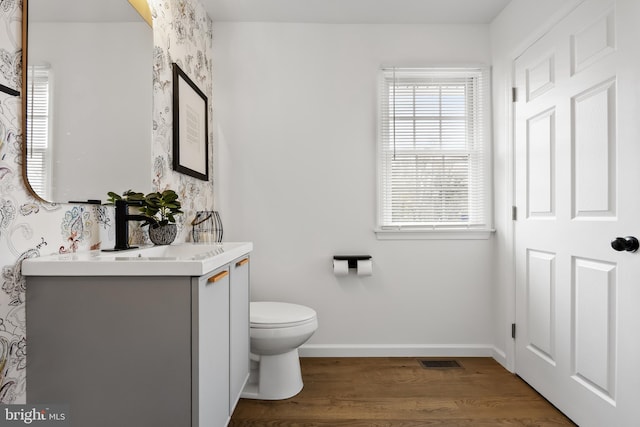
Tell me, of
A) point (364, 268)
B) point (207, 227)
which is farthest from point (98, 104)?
point (364, 268)

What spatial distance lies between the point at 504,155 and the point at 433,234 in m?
0.69

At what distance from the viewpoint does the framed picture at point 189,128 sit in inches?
80.4

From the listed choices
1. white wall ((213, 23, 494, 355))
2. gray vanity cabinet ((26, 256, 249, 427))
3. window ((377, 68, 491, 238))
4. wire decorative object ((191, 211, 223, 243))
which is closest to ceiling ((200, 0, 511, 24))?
white wall ((213, 23, 494, 355))

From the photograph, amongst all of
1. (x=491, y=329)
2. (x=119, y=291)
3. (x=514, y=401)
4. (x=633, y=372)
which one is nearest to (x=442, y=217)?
(x=491, y=329)

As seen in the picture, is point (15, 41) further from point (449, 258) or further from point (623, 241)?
point (449, 258)

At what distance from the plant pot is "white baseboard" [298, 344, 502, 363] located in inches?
52.8

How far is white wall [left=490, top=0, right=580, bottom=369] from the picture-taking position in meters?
2.32

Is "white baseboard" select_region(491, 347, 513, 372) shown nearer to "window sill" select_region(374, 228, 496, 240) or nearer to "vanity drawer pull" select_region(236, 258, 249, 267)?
"window sill" select_region(374, 228, 496, 240)

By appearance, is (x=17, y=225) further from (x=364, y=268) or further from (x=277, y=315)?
(x=364, y=268)

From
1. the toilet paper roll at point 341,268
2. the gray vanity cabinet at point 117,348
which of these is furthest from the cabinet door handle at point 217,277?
the toilet paper roll at point 341,268

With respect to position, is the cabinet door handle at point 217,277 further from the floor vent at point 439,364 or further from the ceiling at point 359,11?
the ceiling at point 359,11

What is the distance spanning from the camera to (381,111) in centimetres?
266

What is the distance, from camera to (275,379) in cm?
206

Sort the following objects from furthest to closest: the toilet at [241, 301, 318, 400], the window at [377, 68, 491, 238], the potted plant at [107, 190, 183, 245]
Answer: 1. the window at [377, 68, 491, 238]
2. the toilet at [241, 301, 318, 400]
3. the potted plant at [107, 190, 183, 245]
